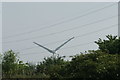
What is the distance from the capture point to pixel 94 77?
28.0 ft

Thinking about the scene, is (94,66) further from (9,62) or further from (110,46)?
(9,62)

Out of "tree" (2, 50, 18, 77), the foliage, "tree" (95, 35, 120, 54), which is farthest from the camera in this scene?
"tree" (2, 50, 18, 77)

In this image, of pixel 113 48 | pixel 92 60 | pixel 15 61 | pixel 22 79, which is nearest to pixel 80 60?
pixel 92 60

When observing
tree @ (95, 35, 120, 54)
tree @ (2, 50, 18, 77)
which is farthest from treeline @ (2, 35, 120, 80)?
tree @ (2, 50, 18, 77)

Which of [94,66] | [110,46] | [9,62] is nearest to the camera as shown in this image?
[94,66]

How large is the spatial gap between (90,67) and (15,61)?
8871 millimetres

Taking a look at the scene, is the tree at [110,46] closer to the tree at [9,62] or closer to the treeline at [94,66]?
the treeline at [94,66]

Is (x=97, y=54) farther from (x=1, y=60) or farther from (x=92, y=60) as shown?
(x=1, y=60)

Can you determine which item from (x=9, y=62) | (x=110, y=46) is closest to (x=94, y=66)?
(x=110, y=46)

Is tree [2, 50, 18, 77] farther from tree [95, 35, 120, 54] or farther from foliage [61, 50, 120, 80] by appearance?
foliage [61, 50, 120, 80]

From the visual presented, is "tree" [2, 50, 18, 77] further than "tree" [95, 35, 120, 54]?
Yes

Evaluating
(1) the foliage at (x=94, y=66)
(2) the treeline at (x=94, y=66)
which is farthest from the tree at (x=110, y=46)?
(1) the foliage at (x=94, y=66)

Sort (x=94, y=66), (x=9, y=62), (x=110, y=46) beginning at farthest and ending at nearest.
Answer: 1. (x=9, y=62)
2. (x=110, y=46)
3. (x=94, y=66)

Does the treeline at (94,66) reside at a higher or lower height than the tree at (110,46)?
lower
